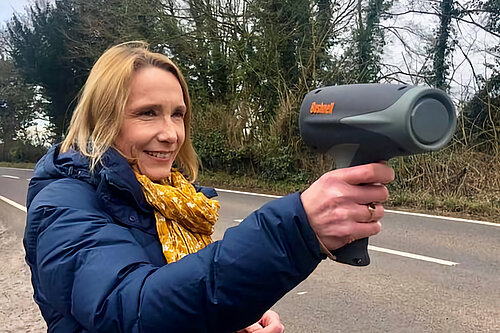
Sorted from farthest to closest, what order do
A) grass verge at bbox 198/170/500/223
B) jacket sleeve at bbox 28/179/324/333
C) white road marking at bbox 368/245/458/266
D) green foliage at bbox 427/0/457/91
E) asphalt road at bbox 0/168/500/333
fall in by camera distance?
green foliage at bbox 427/0/457/91
grass verge at bbox 198/170/500/223
white road marking at bbox 368/245/458/266
asphalt road at bbox 0/168/500/333
jacket sleeve at bbox 28/179/324/333

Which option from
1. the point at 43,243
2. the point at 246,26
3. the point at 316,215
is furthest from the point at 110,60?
the point at 246,26


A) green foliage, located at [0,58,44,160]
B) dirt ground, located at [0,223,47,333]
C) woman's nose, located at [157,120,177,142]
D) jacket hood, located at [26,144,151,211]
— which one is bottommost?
dirt ground, located at [0,223,47,333]

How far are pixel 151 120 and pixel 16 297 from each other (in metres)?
4.06

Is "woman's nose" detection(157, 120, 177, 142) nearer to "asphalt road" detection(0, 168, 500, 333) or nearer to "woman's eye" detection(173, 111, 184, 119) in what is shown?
"woman's eye" detection(173, 111, 184, 119)

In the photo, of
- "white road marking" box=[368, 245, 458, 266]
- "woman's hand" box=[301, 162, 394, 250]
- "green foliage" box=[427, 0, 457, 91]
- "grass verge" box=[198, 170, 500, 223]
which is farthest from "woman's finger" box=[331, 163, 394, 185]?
"green foliage" box=[427, 0, 457, 91]

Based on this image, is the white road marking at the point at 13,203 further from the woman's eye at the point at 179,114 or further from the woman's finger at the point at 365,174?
the woman's finger at the point at 365,174

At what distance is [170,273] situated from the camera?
96 centimetres

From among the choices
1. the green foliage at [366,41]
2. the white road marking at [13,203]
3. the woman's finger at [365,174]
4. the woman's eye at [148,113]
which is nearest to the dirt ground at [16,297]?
the woman's eye at [148,113]

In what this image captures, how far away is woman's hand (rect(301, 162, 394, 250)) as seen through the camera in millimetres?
926

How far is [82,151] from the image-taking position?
1.31m

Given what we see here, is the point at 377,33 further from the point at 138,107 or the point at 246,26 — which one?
the point at 138,107

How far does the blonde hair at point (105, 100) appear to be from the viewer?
134 centimetres

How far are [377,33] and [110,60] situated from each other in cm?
1373

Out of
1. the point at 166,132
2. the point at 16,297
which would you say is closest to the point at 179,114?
the point at 166,132
